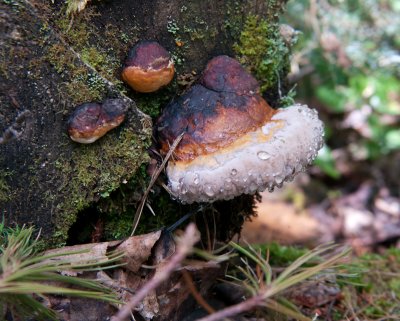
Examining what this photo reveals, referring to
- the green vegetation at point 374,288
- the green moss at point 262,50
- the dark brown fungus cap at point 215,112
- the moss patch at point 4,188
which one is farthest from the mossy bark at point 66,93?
the green vegetation at point 374,288

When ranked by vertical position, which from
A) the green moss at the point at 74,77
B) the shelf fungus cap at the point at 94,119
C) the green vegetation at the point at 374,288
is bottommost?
the green vegetation at the point at 374,288

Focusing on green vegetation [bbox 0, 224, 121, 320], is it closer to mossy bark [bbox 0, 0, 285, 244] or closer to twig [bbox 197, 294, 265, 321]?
mossy bark [bbox 0, 0, 285, 244]

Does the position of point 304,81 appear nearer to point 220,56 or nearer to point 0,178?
point 220,56

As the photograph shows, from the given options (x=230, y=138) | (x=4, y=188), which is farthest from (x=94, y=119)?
(x=230, y=138)

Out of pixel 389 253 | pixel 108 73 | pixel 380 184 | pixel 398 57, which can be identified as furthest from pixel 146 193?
pixel 380 184

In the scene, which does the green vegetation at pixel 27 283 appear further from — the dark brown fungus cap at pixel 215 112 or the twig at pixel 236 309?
the dark brown fungus cap at pixel 215 112

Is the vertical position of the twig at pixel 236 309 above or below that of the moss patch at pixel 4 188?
above

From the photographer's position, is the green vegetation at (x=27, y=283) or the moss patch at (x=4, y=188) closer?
the green vegetation at (x=27, y=283)
